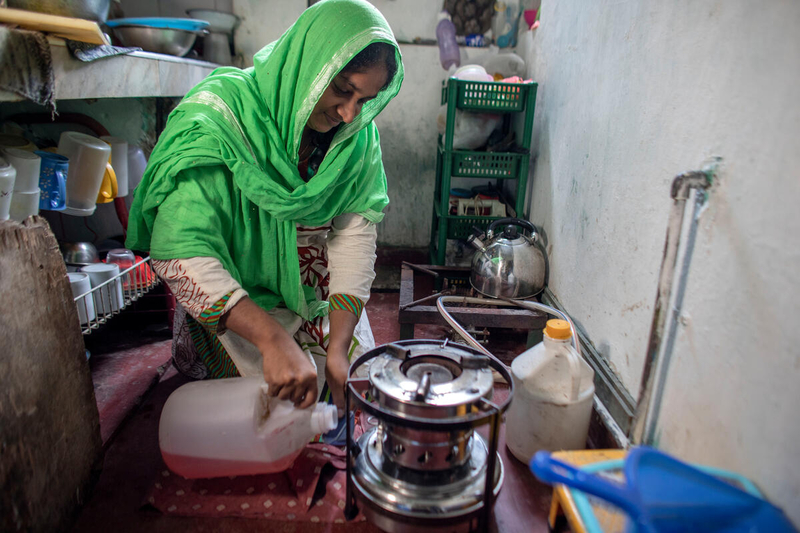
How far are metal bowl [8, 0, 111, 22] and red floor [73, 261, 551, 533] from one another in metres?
1.08

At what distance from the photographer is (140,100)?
231cm

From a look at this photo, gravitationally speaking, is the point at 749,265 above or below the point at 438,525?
above

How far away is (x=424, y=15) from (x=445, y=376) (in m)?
2.85

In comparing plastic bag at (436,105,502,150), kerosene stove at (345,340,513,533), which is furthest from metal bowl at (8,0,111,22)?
plastic bag at (436,105,502,150)

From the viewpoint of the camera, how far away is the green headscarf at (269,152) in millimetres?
1060

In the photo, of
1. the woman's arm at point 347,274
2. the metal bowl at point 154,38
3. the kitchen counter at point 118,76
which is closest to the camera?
the kitchen counter at point 118,76

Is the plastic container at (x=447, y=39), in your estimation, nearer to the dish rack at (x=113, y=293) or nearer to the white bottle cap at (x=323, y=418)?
the dish rack at (x=113, y=293)

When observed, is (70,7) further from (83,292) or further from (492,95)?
(492,95)

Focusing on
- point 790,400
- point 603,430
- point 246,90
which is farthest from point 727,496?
point 246,90

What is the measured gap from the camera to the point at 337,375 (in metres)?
1.13

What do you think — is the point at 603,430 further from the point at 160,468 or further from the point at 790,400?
the point at 160,468

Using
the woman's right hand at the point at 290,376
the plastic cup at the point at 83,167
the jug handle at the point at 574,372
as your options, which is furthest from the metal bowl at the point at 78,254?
the jug handle at the point at 574,372

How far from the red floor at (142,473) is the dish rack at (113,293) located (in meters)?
0.24

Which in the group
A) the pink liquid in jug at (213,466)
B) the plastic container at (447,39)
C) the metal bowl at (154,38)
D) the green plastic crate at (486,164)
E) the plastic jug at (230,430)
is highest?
the plastic container at (447,39)
